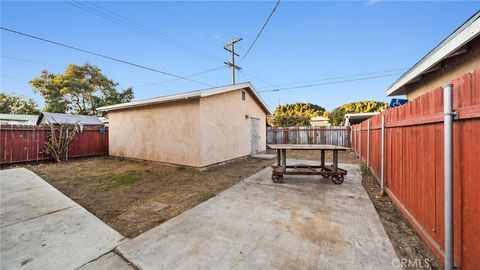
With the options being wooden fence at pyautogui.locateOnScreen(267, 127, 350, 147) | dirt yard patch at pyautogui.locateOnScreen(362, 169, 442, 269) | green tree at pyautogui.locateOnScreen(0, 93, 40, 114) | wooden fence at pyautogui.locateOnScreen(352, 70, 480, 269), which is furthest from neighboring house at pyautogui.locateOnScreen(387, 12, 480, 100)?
green tree at pyautogui.locateOnScreen(0, 93, 40, 114)

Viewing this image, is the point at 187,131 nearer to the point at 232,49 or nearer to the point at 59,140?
the point at 59,140

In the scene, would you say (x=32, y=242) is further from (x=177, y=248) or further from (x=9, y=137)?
(x=9, y=137)

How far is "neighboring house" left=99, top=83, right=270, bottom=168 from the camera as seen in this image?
7.11 metres

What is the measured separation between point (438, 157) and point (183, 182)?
521 centimetres

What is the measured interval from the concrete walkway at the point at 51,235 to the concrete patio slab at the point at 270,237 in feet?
1.14

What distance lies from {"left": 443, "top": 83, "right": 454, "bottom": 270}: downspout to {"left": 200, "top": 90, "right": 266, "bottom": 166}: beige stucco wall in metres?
6.22

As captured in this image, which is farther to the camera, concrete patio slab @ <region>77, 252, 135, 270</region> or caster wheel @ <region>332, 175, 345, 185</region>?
caster wheel @ <region>332, 175, 345, 185</region>

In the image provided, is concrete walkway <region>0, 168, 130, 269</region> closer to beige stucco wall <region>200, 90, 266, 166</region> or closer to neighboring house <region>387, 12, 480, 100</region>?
beige stucco wall <region>200, 90, 266, 166</region>

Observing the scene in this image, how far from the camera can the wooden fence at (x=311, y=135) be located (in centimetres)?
1566

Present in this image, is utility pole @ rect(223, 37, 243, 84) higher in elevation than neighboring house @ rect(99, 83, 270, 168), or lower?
higher

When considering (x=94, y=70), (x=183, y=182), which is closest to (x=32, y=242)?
(x=183, y=182)

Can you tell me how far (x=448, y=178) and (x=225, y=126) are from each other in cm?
719

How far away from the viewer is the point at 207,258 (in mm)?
2088

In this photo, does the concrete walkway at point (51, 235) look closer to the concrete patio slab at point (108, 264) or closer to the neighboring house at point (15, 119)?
the concrete patio slab at point (108, 264)
